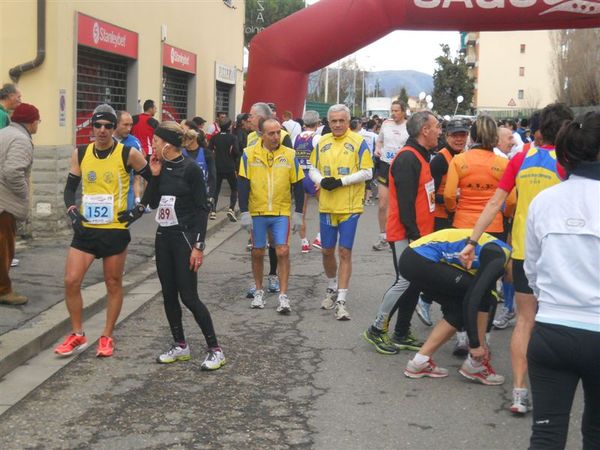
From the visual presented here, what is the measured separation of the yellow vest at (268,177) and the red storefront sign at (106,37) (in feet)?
17.8

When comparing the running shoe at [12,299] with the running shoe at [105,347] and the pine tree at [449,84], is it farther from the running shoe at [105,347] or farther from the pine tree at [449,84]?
the pine tree at [449,84]

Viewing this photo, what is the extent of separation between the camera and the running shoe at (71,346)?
6242 mm

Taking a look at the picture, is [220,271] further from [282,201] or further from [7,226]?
[7,226]

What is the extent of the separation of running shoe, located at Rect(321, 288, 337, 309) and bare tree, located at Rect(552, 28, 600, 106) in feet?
154

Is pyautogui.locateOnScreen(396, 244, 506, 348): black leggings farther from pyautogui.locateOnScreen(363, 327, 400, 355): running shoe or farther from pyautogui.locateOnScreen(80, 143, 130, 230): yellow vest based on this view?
pyautogui.locateOnScreen(80, 143, 130, 230): yellow vest

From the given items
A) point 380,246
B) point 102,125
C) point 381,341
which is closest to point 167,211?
point 102,125

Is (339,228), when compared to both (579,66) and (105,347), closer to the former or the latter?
(105,347)

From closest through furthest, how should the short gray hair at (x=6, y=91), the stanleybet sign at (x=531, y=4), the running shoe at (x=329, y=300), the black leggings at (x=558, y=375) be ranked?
the black leggings at (x=558, y=375) < the running shoe at (x=329, y=300) < the short gray hair at (x=6, y=91) < the stanleybet sign at (x=531, y=4)

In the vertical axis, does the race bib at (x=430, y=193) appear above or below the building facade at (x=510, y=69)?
below

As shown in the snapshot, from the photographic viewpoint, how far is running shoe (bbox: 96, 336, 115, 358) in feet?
20.8

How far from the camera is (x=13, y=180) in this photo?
729 centimetres

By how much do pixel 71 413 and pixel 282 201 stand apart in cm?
338

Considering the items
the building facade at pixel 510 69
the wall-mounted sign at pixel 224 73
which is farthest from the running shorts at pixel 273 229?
the building facade at pixel 510 69

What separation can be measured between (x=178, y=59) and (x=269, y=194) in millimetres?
11236
